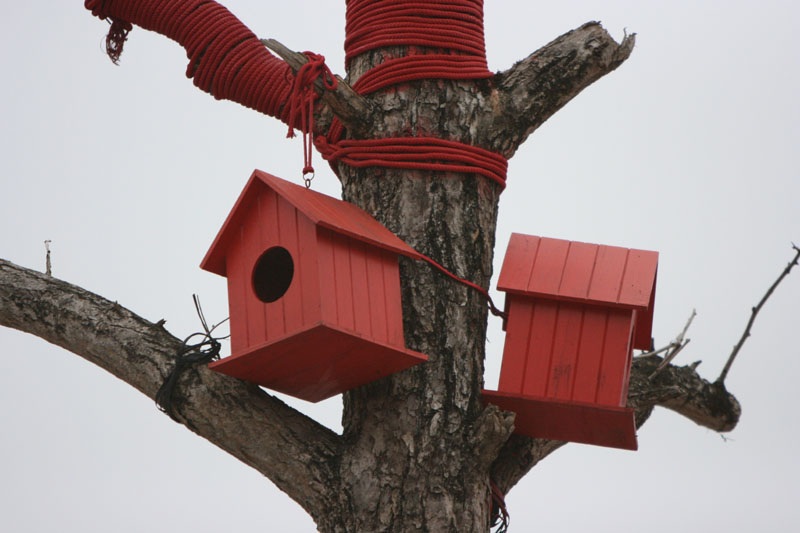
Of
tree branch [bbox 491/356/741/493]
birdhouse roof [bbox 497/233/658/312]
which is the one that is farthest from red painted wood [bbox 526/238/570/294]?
tree branch [bbox 491/356/741/493]

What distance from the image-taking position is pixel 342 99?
3.02m

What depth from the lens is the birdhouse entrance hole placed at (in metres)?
2.99

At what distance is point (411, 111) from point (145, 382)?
3.33ft

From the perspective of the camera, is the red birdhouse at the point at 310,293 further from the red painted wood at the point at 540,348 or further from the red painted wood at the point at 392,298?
the red painted wood at the point at 540,348

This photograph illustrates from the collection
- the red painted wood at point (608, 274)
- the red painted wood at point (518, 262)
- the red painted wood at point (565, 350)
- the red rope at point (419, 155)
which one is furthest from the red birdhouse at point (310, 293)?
the red painted wood at point (608, 274)

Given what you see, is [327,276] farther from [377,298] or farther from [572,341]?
[572,341]

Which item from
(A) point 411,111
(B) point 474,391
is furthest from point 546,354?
(A) point 411,111

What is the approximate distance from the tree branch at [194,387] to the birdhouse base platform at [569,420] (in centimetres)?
47

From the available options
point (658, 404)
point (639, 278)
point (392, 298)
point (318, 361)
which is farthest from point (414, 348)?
point (658, 404)

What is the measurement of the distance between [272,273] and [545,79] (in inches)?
37.2

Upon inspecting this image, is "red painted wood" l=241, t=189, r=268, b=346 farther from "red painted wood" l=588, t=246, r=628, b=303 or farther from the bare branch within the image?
"red painted wood" l=588, t=246, r=628, b=303

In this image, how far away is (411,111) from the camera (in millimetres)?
3131

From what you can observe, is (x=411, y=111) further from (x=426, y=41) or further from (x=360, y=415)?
(x=360, y=415)

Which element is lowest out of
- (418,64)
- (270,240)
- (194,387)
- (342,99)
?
(194,387)
